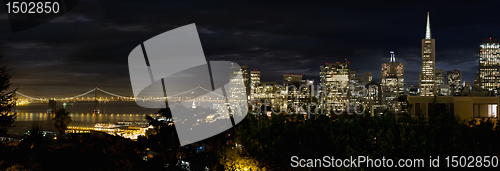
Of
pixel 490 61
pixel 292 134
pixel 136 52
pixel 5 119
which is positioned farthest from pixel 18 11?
pixel 490 61

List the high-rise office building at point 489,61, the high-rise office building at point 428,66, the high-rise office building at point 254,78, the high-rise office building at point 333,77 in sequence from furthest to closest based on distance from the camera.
→ 1. the high-rise office building at point 428,66
2. the high-rise office building at point 333,77
3. the high-rise office building at point 489,61
4. the high-rise office building at point 254,78

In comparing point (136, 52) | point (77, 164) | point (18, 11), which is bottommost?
point (77, 164)

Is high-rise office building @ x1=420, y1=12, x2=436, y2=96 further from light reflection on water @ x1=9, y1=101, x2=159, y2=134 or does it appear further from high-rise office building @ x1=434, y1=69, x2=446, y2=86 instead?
light reflection on water @ x1=9, y1=101, x2=159, y2=134

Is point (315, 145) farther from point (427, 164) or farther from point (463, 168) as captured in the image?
point (463, 168)

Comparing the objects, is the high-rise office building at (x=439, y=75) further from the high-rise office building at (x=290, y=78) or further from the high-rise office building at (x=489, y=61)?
the high-rise office building at (x=290, y=78)

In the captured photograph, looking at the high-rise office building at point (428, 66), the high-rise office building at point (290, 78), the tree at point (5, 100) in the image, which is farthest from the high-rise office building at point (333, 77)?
the tree at point (5, 100)
